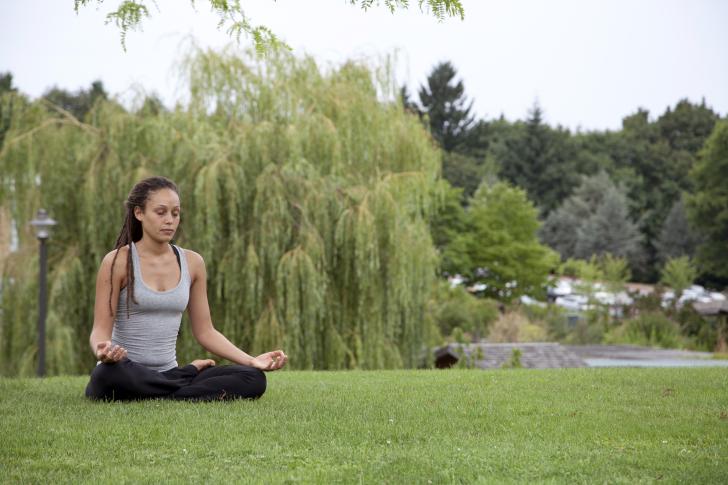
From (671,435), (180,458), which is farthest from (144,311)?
(671,435)

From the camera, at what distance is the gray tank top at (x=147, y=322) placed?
21.0ft

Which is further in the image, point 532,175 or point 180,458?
point 532,175

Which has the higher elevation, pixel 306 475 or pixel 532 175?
pixel 532 175

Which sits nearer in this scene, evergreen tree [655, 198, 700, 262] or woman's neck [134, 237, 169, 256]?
woman's neck [134, 237, 169, 256]

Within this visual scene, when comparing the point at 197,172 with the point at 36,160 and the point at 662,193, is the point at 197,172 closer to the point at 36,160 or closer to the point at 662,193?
the point at 36,160

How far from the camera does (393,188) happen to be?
53.3 feet

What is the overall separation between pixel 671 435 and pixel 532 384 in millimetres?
2342

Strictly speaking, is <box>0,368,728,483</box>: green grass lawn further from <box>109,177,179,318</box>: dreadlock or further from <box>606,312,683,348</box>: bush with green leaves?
<box>606,312,683,348</box>: bush with green leaves

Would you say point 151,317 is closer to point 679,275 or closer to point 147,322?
point 147,322

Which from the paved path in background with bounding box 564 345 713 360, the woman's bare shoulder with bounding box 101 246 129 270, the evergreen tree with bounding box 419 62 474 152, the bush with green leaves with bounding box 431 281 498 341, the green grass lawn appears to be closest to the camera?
the green grass lawn

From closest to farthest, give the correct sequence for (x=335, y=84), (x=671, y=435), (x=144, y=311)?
(x=671, y=435)
(x=144, y=311)
(x=335, y=84)

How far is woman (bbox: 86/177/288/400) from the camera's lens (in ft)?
20.6

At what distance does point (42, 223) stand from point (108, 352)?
908cm

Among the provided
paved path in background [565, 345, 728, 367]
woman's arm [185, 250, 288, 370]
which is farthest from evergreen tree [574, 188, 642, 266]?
woman's arm [185, 250, 288, 370]
